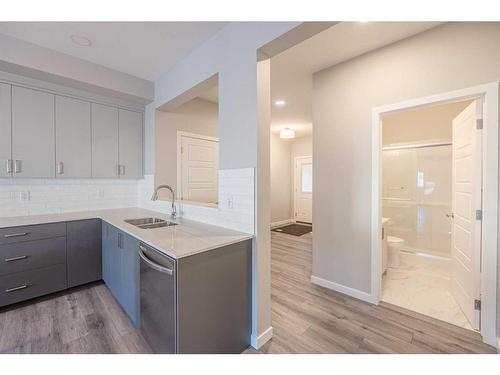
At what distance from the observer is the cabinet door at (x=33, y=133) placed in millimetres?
2365

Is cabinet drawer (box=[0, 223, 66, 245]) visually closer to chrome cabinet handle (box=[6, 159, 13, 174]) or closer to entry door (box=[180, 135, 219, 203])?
chrome cabinet handle (box=[6, 159, 13, 174])

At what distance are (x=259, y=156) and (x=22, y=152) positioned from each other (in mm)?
2675

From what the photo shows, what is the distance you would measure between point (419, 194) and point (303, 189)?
3.13 m

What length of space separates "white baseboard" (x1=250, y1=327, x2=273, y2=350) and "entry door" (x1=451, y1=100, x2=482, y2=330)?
1772 mm

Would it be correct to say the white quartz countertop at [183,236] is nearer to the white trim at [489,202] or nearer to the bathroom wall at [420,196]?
the white trim at [489,202]

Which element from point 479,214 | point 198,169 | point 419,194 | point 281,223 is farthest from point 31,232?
point 419,194

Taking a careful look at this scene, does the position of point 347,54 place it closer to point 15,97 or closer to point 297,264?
point 297,264

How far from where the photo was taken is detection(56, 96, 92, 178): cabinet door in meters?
2.63

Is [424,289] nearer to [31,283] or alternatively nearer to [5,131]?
[31,283]

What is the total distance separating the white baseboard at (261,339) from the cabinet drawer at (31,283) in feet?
7.25

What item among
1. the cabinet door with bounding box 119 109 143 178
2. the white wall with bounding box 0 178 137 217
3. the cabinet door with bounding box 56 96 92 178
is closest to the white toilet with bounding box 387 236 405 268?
the cabinet door with bounding box 119 109 143 178

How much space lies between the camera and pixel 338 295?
2.49 m

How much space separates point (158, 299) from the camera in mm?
1458

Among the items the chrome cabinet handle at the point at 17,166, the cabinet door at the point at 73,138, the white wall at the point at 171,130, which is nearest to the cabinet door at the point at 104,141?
the cabinet door at the point at 73,138
